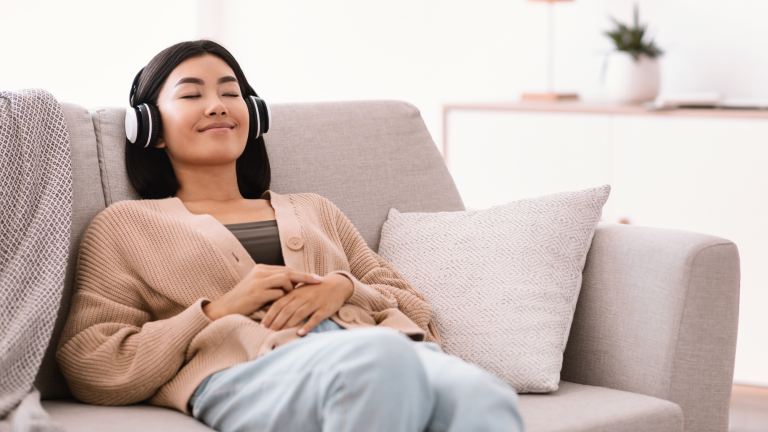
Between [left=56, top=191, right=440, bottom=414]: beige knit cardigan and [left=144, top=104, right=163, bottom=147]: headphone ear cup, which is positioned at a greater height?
[left=144, top=104, right=163, bottom=147]: headphone ear cup

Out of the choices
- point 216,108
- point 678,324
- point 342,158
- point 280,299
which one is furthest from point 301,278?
point 678,324

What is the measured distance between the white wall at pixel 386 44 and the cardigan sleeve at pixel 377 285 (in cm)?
→ 159

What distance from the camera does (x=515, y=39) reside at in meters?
3.85

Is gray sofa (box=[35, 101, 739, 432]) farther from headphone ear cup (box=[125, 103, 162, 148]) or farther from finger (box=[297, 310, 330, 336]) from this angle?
finger (box=[297, 310, 330, 336])

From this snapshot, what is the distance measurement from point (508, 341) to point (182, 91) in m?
0.79

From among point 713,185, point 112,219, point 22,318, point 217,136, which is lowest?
point 713,185

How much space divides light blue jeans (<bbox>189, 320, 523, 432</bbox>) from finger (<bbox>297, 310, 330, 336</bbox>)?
126 millimetres

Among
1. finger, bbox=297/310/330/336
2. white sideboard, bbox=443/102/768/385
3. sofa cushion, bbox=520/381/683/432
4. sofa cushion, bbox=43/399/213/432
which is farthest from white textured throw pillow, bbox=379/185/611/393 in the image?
white sideboard, bbox=443/102/768/385

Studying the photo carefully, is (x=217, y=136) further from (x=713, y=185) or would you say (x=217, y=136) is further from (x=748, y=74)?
(x=748, y=74)

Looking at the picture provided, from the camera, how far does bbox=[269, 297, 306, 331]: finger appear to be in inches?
54.6

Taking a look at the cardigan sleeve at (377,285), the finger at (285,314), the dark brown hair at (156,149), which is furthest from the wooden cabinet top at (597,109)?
the finger at (285,314)

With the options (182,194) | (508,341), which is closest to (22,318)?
(182,194)

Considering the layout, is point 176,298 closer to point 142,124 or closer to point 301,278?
point 301,278

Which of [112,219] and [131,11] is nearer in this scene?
[112,219]
